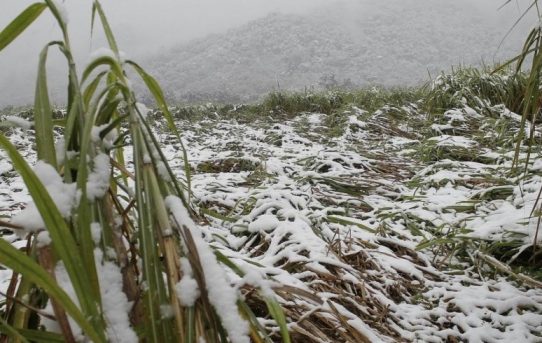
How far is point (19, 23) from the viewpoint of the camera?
47 centimetres

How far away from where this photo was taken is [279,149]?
264 cm

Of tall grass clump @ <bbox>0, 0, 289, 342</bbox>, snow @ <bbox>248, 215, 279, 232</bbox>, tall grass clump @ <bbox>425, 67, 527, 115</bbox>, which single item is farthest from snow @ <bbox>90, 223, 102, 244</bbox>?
tall grass clump @ <bbox>425, 67, 527, 115</bbox>

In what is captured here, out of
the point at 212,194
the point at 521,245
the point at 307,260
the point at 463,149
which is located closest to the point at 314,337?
the point at 307,260

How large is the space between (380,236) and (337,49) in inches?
1137

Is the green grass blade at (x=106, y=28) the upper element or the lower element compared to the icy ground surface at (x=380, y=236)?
upper

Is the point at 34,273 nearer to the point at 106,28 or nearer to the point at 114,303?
the point at 114,303

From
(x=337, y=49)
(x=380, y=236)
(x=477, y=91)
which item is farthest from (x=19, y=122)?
(x=337, y=49)

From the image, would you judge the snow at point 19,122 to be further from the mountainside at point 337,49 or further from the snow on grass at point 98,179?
the mountainside at point 337,49

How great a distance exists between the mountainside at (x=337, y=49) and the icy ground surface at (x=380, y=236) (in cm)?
2049

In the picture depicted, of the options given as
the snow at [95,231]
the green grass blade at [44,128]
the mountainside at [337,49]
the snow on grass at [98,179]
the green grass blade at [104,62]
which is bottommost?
the mountainside at [337,49]

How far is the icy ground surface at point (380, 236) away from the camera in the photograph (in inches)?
32.9

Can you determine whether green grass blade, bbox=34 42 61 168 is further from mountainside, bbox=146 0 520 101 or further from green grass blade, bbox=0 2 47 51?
mountainside, bbox=146 0 520 101

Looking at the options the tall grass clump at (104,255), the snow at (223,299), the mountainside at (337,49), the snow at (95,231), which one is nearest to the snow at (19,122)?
the tall grass clump at (104,255)

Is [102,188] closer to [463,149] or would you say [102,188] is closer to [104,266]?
[104,266]
